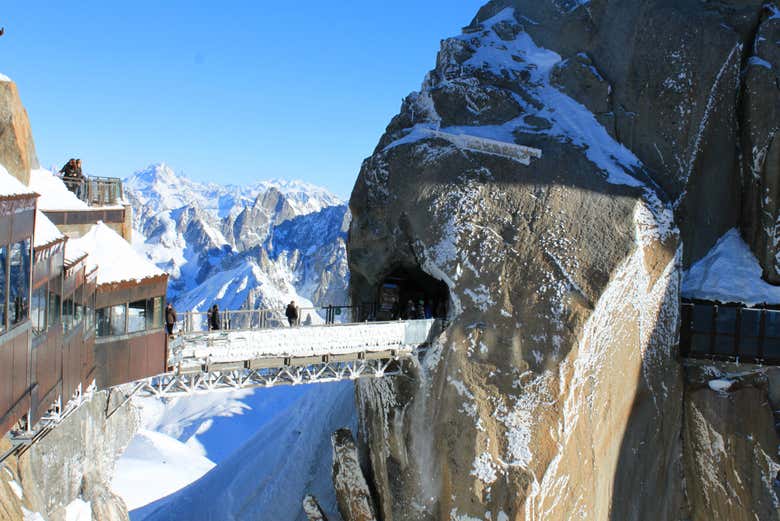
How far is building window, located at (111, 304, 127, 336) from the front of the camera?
61.6 ft

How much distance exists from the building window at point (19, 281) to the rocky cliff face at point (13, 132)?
12.9 meters

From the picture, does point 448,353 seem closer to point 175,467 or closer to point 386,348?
point 386,348

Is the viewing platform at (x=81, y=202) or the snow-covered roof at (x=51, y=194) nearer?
the snow-covered roof at (x=51, y=194)

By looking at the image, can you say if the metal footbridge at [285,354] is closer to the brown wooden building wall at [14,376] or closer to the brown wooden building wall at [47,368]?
the brown wooden building wall at [47,368]

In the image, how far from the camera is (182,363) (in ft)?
71.8

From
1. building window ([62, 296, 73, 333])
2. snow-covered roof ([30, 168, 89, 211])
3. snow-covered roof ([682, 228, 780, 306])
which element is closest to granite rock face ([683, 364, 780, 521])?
snow-covered roof ([682, 228, 780, 306])

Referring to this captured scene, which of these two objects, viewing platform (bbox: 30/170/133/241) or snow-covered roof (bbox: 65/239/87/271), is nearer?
snow-covered roof (bbox: 65/239/87/271)

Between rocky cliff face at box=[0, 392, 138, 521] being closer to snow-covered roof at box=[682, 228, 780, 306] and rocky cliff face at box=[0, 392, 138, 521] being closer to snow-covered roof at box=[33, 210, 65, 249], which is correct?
snow-covered roof at box=[33, 210, 65, 249]

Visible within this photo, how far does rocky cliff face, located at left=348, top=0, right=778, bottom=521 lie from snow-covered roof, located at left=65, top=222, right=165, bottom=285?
11799mm

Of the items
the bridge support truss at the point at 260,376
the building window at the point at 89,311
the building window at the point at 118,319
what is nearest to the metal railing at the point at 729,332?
the bridge support truss at the point at 260,376

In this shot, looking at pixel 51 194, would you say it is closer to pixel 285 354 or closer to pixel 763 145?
pixel 285 354

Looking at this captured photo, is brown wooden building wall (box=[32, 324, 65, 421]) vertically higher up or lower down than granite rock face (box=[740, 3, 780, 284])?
lower down

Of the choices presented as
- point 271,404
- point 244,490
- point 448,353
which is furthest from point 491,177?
point 271,404

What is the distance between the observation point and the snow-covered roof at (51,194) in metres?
25.4
